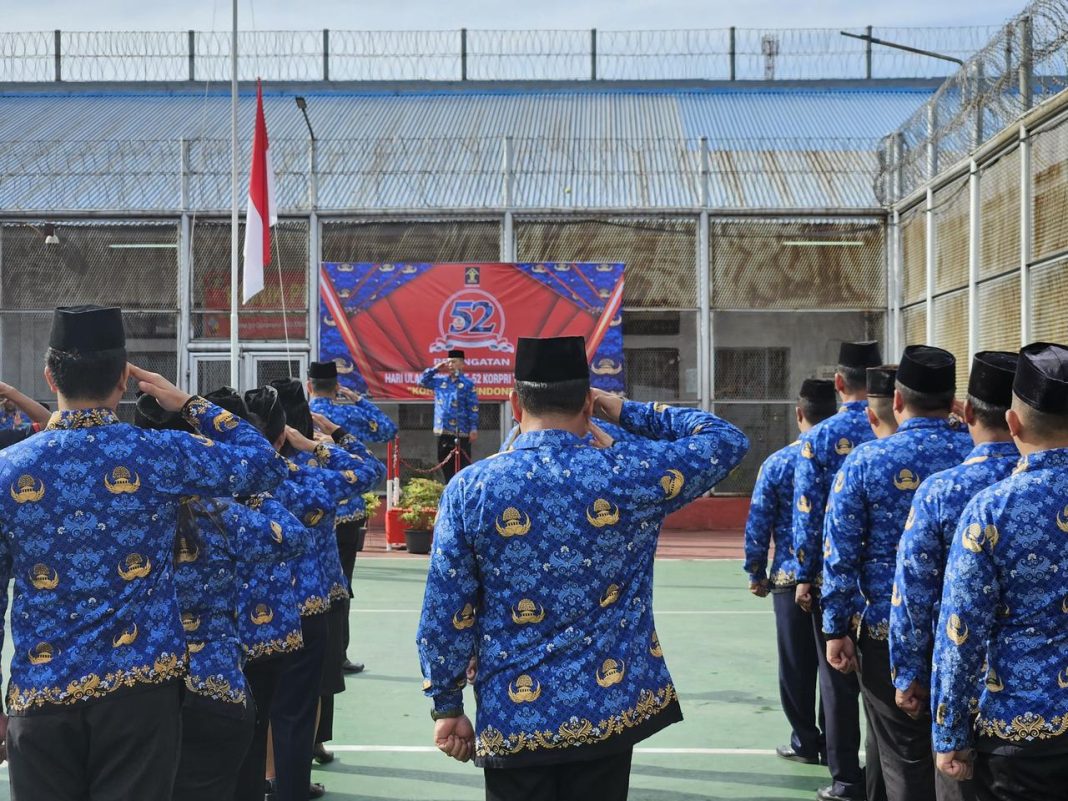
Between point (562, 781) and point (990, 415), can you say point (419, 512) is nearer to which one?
point (990, 415)

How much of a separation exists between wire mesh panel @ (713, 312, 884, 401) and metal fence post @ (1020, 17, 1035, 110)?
5.28 metres

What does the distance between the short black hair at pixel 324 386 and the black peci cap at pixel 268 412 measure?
3563mm

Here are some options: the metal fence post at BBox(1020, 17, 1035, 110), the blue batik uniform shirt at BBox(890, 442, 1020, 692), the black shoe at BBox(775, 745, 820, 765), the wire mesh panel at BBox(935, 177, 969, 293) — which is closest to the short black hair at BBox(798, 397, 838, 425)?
the black shoe at BBox(775, 745, 820, 765)

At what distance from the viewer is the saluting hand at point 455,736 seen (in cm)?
311

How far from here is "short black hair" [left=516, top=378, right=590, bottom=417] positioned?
123 inches

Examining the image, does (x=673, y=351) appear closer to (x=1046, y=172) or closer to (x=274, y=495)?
(x=1046, y=172)

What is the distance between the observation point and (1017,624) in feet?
10.1

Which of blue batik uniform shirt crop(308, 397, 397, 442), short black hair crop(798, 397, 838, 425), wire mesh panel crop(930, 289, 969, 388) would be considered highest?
wire mesh panel crop(930, 289, 969, 388)

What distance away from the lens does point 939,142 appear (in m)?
14.0

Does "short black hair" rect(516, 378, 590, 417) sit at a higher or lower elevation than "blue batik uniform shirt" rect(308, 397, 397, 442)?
higher

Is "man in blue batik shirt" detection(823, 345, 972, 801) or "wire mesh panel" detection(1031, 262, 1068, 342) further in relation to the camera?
"wire mesh panel" detection(1031, 262, 1068, 342)

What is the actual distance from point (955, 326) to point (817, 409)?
26.2ft

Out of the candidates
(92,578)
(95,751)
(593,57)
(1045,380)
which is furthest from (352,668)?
(593,57)

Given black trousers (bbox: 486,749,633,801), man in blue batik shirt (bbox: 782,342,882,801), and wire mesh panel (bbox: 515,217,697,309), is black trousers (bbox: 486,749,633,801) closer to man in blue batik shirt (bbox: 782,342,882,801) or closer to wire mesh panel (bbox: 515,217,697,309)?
man in blue batik shirt (bbox: 782,342,882,801)
